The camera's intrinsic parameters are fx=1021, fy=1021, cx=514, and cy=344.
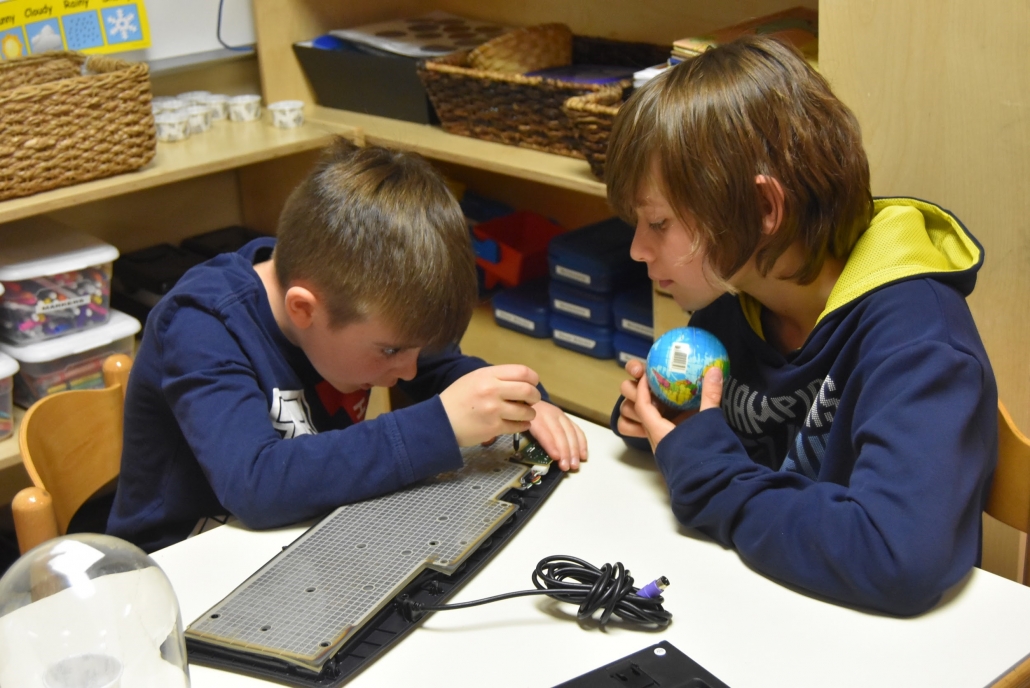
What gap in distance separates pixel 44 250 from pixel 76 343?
17cm

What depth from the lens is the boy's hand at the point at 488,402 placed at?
1.05 meters

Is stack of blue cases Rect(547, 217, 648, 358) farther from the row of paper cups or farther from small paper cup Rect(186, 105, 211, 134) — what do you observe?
small paper cup Rect(186, 105, 211, 134)

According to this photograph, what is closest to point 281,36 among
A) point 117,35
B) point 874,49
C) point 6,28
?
point 117,35

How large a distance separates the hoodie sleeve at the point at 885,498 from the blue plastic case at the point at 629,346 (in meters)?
1.01

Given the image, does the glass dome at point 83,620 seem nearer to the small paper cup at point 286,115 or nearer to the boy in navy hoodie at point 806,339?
the boy in navy hoodie at point 806,339

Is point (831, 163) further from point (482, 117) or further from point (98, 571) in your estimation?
point (482, 117)

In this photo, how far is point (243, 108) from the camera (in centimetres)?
220

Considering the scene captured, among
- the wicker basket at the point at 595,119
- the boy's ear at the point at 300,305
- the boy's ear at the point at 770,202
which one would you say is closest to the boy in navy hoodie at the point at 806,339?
the boy's ear at the point at 770,202

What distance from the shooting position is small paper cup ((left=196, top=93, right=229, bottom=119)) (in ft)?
7.20

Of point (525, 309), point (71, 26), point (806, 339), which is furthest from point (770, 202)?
point (71, 26)

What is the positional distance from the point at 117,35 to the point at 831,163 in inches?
66.4

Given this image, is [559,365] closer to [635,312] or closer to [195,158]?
[635,312]

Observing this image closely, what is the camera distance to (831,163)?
1024 mm

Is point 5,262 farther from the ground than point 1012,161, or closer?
closer
